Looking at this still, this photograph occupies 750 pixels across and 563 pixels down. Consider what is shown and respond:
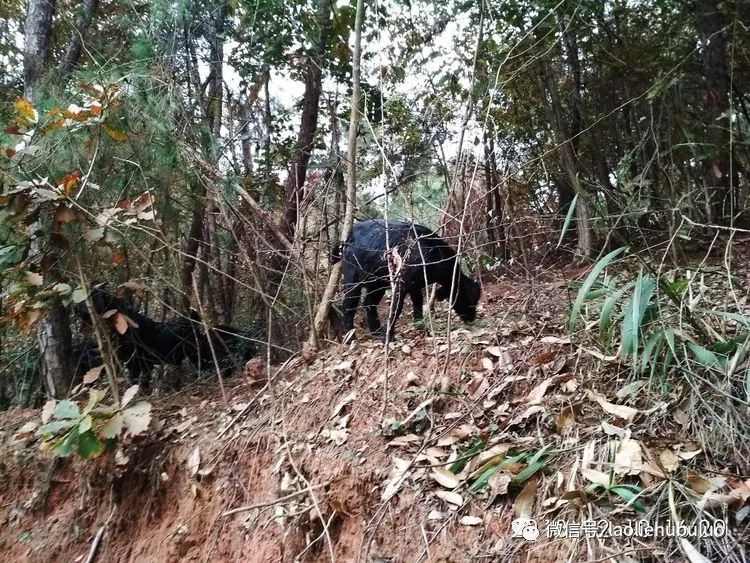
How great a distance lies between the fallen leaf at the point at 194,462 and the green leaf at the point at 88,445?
65cm

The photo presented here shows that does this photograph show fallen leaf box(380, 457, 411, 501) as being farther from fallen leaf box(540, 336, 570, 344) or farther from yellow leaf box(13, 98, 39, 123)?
yellow leaf box(13, 98, 39, 123)

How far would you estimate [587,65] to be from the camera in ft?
22.6

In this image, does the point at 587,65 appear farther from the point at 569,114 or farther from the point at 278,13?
the point at 278,13

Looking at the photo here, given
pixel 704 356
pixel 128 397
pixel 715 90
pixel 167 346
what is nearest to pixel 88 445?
pixel 128 397

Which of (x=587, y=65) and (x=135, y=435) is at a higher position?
(x=587, y=65)

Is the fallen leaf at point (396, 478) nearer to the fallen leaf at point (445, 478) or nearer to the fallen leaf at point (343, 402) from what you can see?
the fallen leaf at point (445, 478)

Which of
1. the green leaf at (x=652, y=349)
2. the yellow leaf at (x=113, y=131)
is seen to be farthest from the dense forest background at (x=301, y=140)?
the green leaf at (x=652, y=349)

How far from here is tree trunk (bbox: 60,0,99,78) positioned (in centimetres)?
577

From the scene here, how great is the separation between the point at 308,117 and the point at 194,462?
477 centimetres

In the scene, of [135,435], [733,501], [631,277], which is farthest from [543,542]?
[135,435]

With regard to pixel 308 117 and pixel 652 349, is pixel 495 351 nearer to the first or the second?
pixel 652 349

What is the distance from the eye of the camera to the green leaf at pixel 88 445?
3.70 m

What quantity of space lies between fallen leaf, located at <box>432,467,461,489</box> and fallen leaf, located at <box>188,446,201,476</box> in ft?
6.76

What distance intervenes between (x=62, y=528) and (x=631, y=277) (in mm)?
4773
